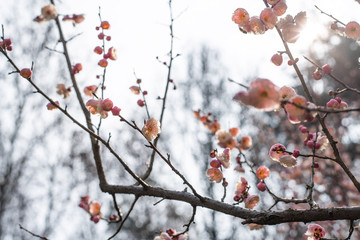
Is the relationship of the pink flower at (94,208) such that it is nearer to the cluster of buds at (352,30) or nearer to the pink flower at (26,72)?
the pink flower at (26,72)

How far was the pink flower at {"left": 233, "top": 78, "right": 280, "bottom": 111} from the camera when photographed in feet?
3.95

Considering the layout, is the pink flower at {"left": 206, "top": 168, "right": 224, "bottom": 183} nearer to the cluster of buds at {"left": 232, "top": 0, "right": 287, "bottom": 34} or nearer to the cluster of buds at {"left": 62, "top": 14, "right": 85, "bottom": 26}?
the cluster of buds at {"left": 232, "top": 0, "right": 287, "bottom": 34}

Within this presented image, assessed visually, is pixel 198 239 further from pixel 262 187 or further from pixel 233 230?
pixel 262 187

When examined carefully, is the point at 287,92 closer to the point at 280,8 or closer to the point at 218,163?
the point at 280,8

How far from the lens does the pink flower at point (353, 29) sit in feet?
7.11

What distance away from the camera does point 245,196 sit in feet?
7.79

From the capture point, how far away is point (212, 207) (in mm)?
1990

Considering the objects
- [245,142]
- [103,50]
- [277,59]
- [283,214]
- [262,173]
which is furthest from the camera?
[103,50]

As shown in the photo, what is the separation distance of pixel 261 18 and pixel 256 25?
2.8 inches

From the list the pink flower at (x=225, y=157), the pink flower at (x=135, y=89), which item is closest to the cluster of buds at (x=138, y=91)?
the pink flower at (x=135, y=89)

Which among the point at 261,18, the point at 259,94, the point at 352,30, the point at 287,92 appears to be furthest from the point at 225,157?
the point at 352,30

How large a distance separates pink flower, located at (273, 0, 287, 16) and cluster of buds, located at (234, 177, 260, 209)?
129 centimetres

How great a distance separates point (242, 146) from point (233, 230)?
23.0 feet

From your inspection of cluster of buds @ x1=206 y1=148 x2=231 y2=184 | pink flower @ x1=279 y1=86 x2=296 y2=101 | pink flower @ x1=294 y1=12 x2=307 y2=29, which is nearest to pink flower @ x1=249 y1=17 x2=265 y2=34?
pink flower @ x1=294 y1=12 x2=307 y2=29
